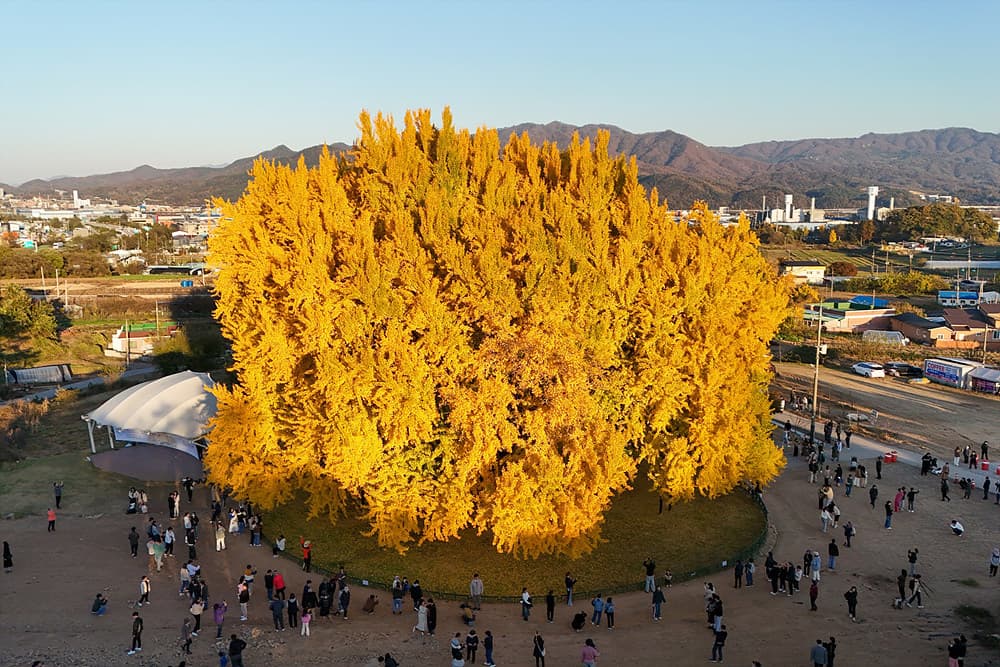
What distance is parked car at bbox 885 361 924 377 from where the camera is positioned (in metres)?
53.8

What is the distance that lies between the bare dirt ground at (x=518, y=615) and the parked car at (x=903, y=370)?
30031 mm

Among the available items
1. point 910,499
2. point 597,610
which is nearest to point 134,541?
point 597,610

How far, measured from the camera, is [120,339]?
207 feet

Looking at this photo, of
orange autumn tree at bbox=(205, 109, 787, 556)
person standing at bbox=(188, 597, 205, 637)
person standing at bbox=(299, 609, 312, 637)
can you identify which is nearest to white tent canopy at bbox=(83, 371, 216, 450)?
orange autumn tree at bbox=(205, 109, 787, 556)

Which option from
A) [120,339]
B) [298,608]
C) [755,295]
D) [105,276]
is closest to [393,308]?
[298,608]

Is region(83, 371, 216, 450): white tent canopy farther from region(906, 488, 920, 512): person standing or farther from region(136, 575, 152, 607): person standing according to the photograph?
region(906, 488, 920, 512): person standing

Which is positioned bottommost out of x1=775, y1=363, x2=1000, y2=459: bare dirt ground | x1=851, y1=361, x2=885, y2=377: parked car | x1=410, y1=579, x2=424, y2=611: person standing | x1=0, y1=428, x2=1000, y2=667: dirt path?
x1=0, y1=428, x2=1000, y2=667: dirt path

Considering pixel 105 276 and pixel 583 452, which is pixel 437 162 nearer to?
pixel 583 452

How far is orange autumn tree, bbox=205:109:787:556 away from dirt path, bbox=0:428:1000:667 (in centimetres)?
276

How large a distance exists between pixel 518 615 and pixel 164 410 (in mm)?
19679

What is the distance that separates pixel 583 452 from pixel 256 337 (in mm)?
11495

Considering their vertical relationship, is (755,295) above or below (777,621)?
above

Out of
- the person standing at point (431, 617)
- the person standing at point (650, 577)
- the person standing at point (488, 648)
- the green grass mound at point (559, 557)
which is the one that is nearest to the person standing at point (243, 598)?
the green grass mound at point (559, 557)

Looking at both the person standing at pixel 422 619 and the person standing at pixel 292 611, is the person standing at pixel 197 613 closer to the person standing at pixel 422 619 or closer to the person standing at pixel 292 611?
the person standing at pixel 292 611
